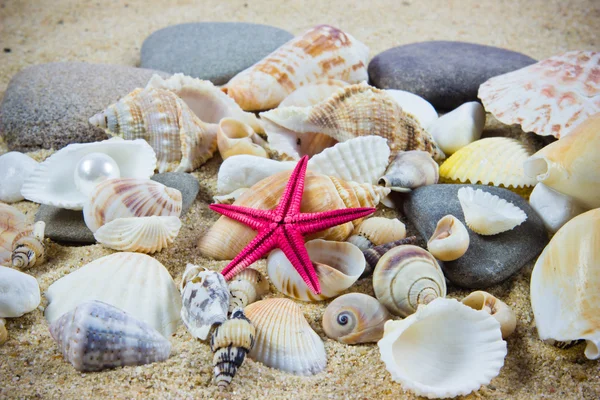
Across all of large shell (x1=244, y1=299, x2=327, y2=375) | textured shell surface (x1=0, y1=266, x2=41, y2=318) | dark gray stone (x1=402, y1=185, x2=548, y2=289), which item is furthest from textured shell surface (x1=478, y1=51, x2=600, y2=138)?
textured shell surface (x1=0, y1=266, x2=41, y2=318)

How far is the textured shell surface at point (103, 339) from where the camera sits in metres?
1.30

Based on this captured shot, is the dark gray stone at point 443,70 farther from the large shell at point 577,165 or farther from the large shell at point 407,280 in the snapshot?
the large shell at point 407,280

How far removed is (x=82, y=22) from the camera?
12.9 ft

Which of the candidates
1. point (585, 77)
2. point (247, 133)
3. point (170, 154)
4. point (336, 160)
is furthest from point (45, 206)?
point (585, 77)

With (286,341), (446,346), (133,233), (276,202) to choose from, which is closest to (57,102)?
(133,233)

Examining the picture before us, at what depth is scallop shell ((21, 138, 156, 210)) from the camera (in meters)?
1.96

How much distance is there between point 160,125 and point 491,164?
57.0 inches

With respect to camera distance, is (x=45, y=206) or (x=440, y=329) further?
(x=45, y=206)

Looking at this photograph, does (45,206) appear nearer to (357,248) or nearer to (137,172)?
(137,172)

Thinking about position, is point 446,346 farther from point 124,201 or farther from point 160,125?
point 160,125

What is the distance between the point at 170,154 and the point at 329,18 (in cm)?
236

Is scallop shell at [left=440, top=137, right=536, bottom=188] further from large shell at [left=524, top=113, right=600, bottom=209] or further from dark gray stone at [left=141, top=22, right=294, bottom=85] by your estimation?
dark gray stone at [left=141, top=22, right=294, bottom=85]

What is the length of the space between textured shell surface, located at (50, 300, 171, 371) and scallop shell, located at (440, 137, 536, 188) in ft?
4.69

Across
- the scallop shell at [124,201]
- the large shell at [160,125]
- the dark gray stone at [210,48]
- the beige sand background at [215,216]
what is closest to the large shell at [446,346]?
the beige sand background at [215,216]
